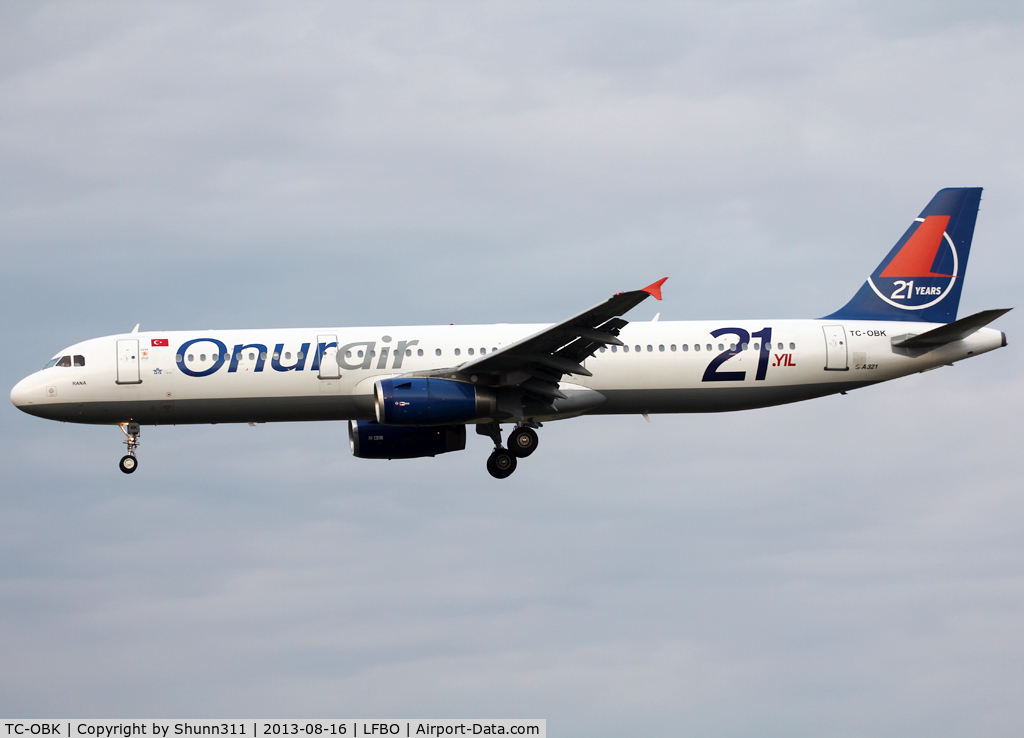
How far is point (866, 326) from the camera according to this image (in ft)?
99.0

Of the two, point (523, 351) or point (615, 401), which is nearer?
point (523, 351)

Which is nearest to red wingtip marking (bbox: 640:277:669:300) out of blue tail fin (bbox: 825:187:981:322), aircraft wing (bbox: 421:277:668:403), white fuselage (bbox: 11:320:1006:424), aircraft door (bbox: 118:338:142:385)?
aircraft wing (bbox: 421:277:668:403)

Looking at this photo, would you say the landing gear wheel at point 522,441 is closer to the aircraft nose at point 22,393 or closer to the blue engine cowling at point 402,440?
the blue engine cowling at point 402,440

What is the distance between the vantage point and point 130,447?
95.3ft

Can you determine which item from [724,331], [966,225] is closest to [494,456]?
[724,331]

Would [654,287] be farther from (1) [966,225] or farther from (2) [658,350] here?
(1) [966,225]

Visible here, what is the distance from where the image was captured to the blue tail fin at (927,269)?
102 feet

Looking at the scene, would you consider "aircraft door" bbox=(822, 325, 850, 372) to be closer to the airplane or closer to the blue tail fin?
the airplane

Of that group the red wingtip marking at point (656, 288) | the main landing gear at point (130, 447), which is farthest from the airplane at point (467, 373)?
the red wingtip marking at point (656, 288)

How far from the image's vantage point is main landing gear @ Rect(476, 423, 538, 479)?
29.3 meters

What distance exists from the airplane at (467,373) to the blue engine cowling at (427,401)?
8 cm

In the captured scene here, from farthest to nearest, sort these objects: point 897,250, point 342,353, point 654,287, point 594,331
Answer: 1. point 897,250
2. point 342,353
3. point 594,331
4. point 654,287

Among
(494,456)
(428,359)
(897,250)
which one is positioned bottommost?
(494,456)

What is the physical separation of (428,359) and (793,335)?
9.73 metres
